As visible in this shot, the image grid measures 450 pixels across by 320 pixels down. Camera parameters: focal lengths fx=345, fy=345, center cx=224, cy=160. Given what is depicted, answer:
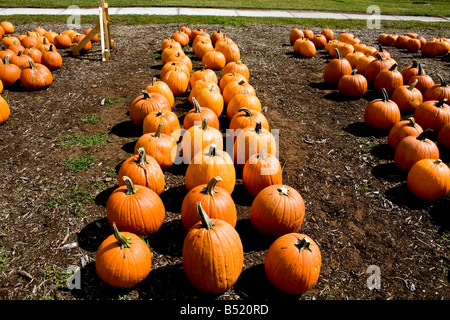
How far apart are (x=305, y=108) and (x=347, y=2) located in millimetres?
15965

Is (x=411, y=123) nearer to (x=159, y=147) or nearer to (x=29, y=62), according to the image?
(x=159, y=147)

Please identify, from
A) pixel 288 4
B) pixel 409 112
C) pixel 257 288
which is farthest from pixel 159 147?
pixel 288 4

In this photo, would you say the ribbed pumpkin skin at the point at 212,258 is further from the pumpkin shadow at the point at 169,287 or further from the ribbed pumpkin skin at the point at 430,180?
the ribbed pumpkin skin at the point at 430,180

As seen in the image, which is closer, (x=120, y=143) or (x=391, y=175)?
(x=391, y=175)

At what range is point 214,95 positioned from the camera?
6395 mm

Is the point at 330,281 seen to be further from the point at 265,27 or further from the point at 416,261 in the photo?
the point at 265,27

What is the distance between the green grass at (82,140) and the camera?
5859 millimetres

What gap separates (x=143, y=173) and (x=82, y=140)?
217 cm

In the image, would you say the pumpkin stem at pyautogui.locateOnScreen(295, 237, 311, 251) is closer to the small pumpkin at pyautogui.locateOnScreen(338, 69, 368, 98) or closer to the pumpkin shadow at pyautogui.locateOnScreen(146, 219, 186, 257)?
the pumpkin shadow at pyautogui.locateOnScreen(146, 219, 186, 257)

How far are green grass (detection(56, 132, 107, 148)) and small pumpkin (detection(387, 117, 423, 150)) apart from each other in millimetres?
A: 4947

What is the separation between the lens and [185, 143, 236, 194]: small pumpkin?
4.40 metres

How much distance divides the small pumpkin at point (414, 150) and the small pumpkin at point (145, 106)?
3.99 meters
